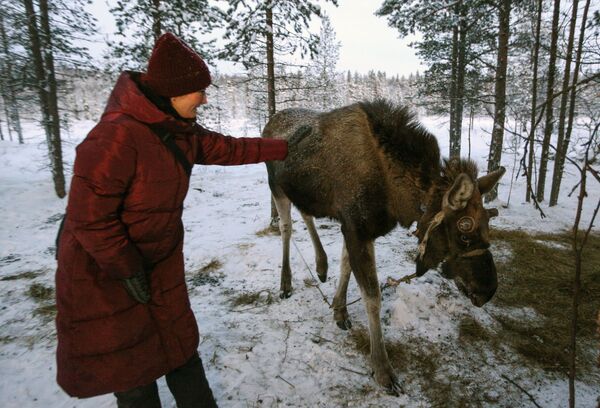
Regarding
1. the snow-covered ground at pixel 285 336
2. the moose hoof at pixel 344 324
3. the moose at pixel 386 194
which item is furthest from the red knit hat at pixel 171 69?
the moose hoof at pixel 344 324

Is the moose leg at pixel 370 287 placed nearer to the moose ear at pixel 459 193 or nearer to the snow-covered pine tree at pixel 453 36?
the moose ear at pixel 459 193

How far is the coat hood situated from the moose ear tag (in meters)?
2.28

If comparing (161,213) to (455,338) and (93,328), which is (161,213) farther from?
(455,338)

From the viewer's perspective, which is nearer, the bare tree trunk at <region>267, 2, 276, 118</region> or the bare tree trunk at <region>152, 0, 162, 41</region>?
the bare tree trunk at <region>267, 2, 276, 118</region>

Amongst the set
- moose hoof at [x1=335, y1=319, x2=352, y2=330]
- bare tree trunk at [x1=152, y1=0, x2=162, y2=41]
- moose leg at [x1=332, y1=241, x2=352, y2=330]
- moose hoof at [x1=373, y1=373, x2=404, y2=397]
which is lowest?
moose hoof at [x1=373, y1=373, x2=404, y2=397]

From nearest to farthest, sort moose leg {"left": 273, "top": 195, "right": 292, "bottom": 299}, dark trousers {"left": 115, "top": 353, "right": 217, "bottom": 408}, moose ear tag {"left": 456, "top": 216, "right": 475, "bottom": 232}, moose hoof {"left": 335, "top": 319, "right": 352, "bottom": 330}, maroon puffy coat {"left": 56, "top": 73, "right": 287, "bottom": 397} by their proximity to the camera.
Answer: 1. maroon puffy coat {"left": 56, "top": 73, "right": 287, "bottom": 397}
2. dark trousers {"left": 115, "top": 353, "right": 217, "bottom": 408}
3. moose ear tag {"left": 456, "top": 216, "right": 475, "bottom": 232}
4. moose hoof {"left": 335, "top": 319, "right": 352, "bottom": 330}
5. moose leg {"left": 273, "top": 195, "right": 292, "bottom": 299}

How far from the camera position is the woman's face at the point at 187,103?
194 cm

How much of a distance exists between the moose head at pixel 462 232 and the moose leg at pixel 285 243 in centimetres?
240

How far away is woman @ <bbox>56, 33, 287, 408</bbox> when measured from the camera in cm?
162

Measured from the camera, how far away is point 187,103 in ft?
6.44

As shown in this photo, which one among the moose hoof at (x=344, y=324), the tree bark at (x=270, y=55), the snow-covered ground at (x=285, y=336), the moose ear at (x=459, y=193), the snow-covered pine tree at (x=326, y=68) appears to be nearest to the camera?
the moose ear at (x=459, y=193)

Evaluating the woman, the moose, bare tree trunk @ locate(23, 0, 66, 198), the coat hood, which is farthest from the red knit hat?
bare tree trunk @ locate(23, 0, 66, 198)

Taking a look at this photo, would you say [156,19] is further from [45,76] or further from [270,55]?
[270,55]

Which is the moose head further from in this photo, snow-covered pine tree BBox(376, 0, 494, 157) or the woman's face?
snow-covered pine tree BBox(376, 0, 494, 157)
